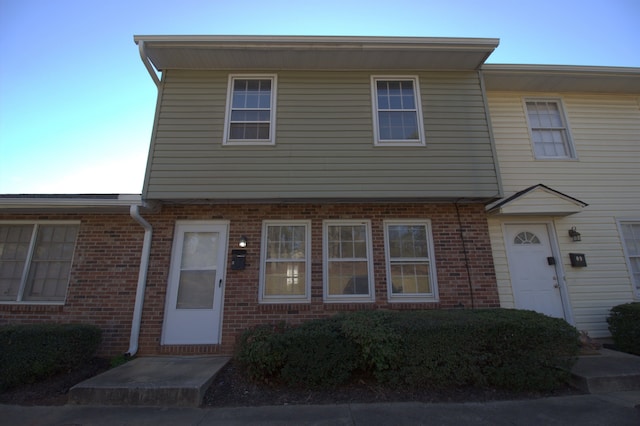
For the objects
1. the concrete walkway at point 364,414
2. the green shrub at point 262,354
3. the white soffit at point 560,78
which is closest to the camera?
the concrete walkway at point 364,414

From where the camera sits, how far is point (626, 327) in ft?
17.4

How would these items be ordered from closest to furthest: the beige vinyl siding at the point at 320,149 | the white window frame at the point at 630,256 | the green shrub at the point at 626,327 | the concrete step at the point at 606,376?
1. the concrete step at the point at 606,376
2. the green shrub at the point at 626,327
3. the beige vinyl siding at the point at 320,149
4. the white window frame at the point at 630,256

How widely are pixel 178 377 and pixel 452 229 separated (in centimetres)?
536

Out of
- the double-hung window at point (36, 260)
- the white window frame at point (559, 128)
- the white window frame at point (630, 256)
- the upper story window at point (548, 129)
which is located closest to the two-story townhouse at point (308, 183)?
the white window frame at point (559, 128)

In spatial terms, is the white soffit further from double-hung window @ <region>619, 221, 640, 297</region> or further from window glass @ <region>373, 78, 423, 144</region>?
double-hung window @ <region>619, 221, 640, 297</region>

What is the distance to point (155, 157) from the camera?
5.77 meters

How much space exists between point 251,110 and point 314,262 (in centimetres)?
340

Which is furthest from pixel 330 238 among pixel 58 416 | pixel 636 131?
pixel 636 131

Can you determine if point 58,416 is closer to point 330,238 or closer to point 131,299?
point 131,299

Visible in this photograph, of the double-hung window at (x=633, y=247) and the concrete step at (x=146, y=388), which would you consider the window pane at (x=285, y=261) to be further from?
the double-hung window at (x=633, y=247)

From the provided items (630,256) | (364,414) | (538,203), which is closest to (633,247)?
(630,256)

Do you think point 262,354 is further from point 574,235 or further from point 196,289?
point 574,235

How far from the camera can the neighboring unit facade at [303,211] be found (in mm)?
5555

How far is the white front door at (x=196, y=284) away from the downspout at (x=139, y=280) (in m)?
0.44
